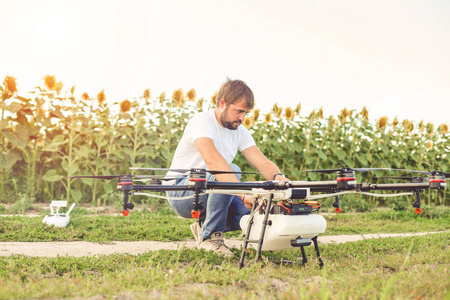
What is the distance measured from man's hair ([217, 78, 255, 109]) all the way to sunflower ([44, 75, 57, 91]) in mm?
4697

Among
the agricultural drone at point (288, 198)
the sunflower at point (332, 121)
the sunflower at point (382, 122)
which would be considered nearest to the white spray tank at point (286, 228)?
the agricultural drone at point (288, 198)

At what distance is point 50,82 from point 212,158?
5092mm

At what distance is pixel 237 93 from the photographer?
12.4ft

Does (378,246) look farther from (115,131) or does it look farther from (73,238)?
(115,131)

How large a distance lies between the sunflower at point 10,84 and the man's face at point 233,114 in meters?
4.78

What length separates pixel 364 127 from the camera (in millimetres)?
9211

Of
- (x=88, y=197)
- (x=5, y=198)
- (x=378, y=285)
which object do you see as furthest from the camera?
(x=88, y=197)

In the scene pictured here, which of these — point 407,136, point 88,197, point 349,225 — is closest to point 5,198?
point 88,197

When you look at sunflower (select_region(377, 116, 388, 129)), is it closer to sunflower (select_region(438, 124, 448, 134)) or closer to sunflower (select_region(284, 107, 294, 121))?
sunflower (select_region(438, 124, 448, 134))

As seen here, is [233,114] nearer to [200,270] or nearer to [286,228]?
[286,228]

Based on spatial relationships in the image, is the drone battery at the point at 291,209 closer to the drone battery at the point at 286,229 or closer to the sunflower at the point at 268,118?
the drone battery at the point at 286,229

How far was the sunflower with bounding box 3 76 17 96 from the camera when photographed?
720 centimetres

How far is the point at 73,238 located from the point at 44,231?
1.30 ft

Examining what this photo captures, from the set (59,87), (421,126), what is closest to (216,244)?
(59,87)
